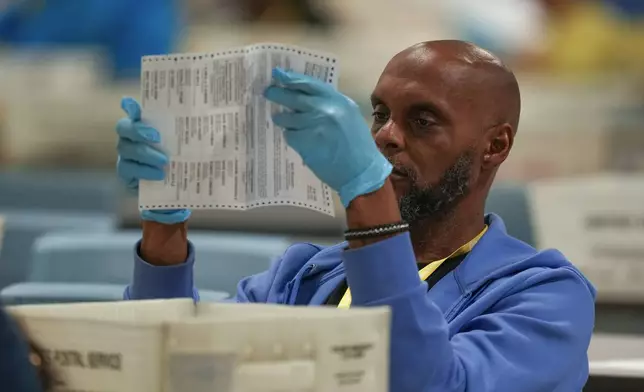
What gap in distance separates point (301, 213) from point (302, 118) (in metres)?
2.11

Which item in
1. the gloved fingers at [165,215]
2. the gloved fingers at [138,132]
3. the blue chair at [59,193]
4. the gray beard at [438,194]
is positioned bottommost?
the blue chair at [59,193]

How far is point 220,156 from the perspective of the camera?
1.29m

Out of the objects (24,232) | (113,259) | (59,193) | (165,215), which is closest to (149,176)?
(165,215)

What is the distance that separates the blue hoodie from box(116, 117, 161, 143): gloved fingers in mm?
225

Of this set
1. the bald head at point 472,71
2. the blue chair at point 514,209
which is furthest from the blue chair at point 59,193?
the bald head at point 472,71

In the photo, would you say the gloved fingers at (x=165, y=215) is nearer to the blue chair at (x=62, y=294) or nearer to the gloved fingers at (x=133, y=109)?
the gloved fingers at (x=133, y=109)

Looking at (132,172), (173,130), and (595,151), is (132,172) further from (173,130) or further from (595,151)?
(595,151)

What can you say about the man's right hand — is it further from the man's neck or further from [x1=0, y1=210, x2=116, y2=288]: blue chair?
[x1=0, y1=210, x2=116, y2=288]: blue chair

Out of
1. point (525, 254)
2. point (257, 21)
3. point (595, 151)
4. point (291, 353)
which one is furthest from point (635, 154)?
point (291, 353)

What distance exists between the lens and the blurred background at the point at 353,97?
104 inches

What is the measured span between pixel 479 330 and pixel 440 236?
28cm

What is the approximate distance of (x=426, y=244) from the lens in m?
1.54

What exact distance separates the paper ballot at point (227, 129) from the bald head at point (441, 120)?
8.0 inches

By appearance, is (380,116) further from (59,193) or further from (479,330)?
(59,193)
